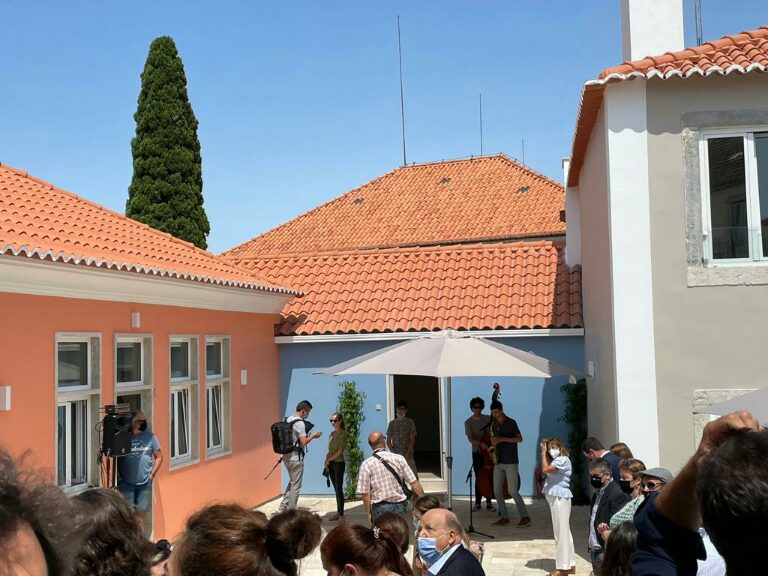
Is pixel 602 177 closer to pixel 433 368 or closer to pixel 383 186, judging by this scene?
pixel 433 368

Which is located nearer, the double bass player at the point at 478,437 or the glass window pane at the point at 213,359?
the glass window pane at the point at 213,359

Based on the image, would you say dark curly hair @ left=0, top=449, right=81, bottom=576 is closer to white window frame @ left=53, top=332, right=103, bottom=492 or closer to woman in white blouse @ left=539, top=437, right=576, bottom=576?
woman in white blouse @ left=539, top=437, right=576, bottom=576

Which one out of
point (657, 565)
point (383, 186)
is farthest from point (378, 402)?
point (383, 186)

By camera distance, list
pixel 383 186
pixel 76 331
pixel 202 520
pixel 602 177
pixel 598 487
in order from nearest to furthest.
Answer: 1. pixel 202 520
2. pixel 598 487
3. pixel 76 331
4. pixel 602 177
5. pixel 383 186

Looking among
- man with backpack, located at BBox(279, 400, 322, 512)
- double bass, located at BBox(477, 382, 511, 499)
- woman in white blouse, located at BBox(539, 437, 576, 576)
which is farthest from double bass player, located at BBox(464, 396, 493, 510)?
woman in white blouse, located at BBox(539, 437, 576, 576)

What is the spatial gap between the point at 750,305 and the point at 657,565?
7.30 meters

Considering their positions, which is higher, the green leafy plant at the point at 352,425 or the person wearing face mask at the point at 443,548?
the person wearing face mask at the point at 443,548

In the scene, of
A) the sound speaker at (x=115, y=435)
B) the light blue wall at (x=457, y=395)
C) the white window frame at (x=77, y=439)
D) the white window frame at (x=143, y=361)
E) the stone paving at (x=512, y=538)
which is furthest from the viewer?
the light blue wall at (x=457, y=395)

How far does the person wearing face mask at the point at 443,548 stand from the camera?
4.17 meters

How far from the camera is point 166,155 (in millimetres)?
27125

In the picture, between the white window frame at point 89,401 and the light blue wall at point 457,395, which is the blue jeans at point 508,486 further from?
the white window frame at point 89,401

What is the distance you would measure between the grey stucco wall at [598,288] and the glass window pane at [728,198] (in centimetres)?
113

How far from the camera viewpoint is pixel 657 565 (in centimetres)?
191

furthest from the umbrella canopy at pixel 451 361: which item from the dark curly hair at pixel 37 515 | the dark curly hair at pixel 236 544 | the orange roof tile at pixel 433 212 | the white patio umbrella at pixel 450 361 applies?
the orange roof tile at pixel 433 212
